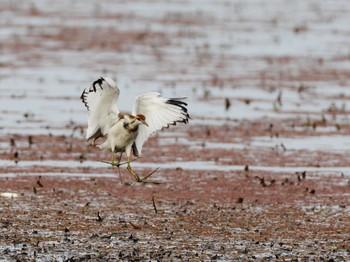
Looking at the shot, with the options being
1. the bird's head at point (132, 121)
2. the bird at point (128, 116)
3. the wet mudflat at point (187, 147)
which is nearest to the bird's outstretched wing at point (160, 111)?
the bird at point (128, 116)

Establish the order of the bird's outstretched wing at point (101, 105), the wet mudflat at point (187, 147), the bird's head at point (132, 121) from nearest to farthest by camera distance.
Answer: the wet mudflat at point (187, 147) < the bird's outstretched wing at point (101, 105) < the bird's head at point (132, 121)

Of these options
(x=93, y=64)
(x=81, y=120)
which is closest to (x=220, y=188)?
(x=81, y=120)

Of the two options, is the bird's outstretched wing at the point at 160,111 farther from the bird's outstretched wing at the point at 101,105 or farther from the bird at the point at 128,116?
the bird's outstretched wing at the point at 101,105

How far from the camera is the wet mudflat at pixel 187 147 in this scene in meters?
9.95

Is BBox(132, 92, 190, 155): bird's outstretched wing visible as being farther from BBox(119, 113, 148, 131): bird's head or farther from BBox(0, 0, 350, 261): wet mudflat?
BBox(0, 0, 350, 261): wet mudflat

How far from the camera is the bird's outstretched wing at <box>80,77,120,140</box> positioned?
1061 centimetres

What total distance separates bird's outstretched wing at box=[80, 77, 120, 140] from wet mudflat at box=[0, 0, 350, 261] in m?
0.64

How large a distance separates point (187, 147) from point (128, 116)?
4.57m

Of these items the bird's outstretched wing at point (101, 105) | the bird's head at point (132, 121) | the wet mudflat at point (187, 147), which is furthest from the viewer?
the bird's head at point (132, 121)

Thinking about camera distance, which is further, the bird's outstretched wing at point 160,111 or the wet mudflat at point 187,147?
the bird's outstretched wing at point 160,111

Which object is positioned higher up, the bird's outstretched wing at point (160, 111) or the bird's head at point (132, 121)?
the bird's outstretched wing at point (160, 111)

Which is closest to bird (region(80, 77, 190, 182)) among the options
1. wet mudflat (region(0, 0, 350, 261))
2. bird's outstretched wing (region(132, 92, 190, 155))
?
bird's outstretched wing (region(132, 92, 190, 155))

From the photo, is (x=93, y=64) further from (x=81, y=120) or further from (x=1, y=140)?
(x=1, y=140)

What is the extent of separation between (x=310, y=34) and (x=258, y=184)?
17.8 meters
